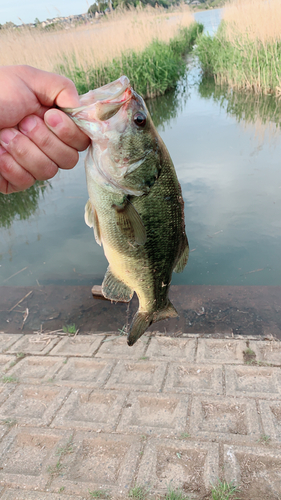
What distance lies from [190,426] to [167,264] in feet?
4.45

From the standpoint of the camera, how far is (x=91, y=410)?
2.59m

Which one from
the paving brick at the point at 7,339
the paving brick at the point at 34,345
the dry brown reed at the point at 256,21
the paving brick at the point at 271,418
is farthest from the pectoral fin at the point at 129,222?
Result: the dry brown reed at the point at 256,21

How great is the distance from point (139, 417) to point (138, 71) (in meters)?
11.0

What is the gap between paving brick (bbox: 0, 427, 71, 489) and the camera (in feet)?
6.93

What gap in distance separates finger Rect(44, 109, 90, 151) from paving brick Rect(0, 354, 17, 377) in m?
2.41

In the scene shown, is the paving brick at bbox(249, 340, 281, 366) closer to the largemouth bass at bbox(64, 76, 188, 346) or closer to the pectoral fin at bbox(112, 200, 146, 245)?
the largemouth bass at bbox(64, 76, 188, 346)

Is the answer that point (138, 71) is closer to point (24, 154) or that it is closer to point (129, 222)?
point (24, 154)

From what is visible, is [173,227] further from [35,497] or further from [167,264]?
[35,497]

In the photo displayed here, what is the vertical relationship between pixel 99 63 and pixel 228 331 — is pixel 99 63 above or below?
above

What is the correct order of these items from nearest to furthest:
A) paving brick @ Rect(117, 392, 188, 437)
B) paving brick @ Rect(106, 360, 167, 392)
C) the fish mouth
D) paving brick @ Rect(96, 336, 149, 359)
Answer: the fish mouth
paving brick @ Rect(117, 392, 188, 437)
paving brick @ Rect(106, 360, 167, 392)
paving brick @ Rect(96, 336, 149, 359)

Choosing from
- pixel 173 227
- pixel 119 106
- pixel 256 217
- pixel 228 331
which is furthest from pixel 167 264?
pixel 256 217

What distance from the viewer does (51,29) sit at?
11.1m

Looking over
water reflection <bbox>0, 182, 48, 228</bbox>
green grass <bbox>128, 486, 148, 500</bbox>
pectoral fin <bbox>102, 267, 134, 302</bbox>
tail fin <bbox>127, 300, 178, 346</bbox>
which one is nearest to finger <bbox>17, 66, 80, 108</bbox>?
pectoral fin <bbox>102, 267, 134, 302</bbox>

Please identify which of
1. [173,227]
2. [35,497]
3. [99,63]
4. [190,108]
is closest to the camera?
[173,227]
